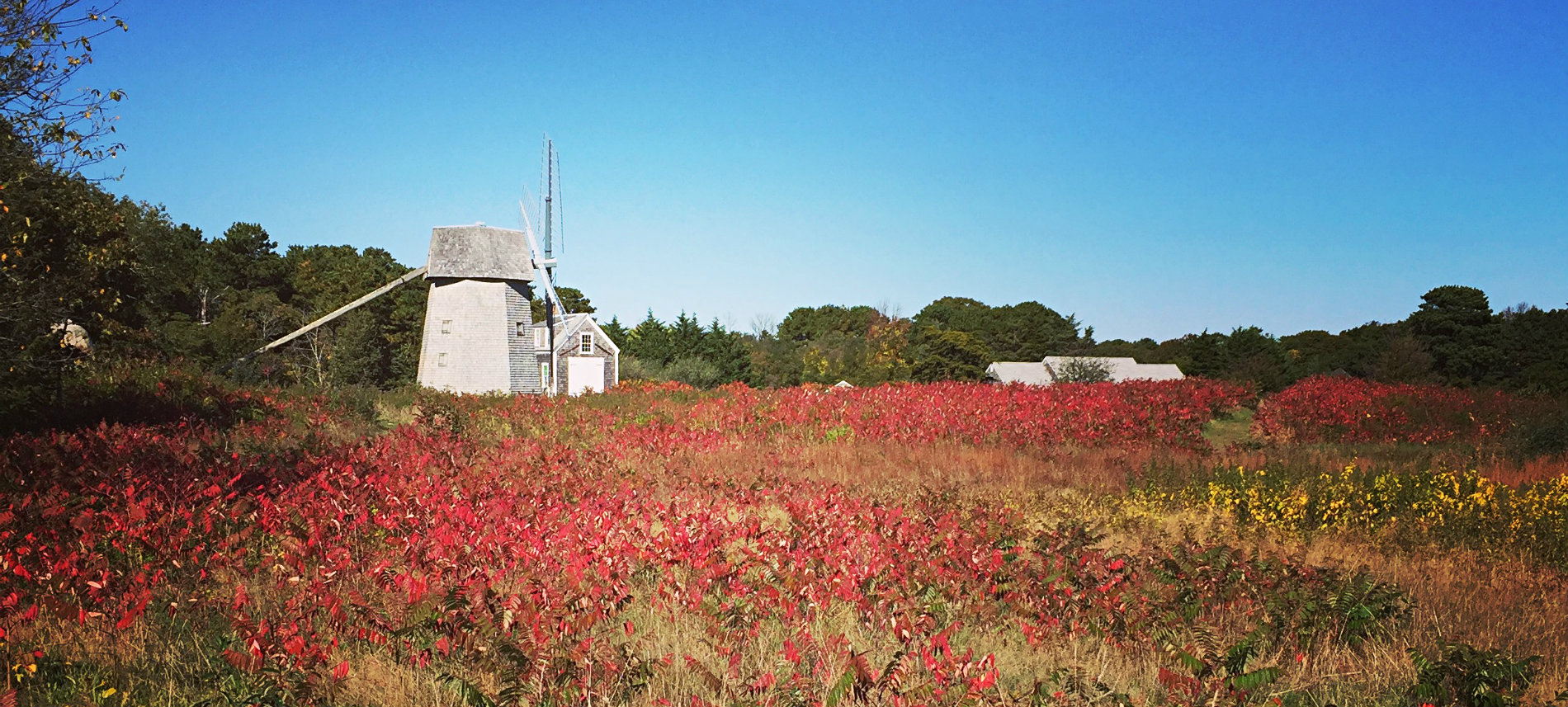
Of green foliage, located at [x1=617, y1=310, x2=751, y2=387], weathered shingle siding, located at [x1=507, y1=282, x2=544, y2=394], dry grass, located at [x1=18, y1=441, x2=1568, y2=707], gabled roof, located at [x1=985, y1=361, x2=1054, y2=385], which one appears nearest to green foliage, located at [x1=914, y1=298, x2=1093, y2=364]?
gabled roof, located at [x1=985, y1=361, x2=1054, y2=385]

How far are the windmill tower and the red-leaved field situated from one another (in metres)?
23.4

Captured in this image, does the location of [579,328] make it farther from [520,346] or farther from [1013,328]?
[1013,328]

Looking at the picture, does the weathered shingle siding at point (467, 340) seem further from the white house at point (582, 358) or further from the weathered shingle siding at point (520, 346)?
the white house at point (582, 358)

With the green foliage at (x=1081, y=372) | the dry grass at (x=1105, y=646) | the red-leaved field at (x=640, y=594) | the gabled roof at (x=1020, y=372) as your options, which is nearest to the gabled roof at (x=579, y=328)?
the gabled roof at (x=1020, y=372)

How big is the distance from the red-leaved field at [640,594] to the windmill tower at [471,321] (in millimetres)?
23354

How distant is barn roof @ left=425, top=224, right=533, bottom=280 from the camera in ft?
110

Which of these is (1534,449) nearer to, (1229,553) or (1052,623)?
(1229,553)

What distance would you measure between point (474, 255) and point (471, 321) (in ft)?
8.57

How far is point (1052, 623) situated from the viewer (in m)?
5.60

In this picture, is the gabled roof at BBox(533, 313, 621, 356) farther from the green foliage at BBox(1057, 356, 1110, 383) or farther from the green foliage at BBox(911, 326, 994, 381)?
the green foliage at BBox(1057, 356, 1110, 383)

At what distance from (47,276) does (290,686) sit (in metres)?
11.3


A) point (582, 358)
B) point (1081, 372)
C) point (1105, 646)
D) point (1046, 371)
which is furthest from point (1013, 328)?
point (1105, 646)

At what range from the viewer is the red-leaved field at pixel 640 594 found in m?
4.25

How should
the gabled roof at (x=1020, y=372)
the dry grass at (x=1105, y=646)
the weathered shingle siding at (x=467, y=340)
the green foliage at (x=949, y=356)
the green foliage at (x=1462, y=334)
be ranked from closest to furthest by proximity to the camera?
the dry grass at (x=1105, y=646)
the weathered shingle siding at (x=467, y=340)
the green foliage at (x=1462, y=334)
the green foliage at (x=949, y=356)
the gabled roof at (x=1020, y=372)
